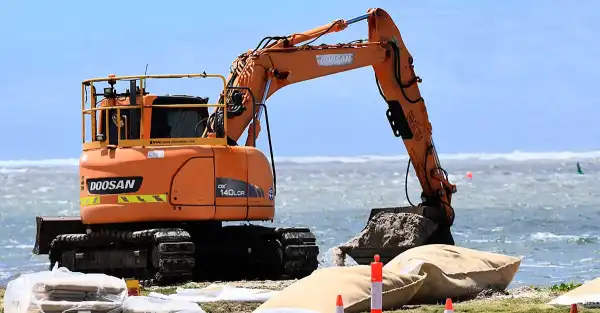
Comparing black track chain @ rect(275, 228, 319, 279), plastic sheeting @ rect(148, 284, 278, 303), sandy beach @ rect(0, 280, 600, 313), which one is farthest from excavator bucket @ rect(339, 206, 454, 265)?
plastic sheeting @ rect(148, 284, 278, 303)

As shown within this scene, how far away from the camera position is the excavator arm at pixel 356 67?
66.2 ft

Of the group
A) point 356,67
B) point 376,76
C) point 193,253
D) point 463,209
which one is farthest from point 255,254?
point 463,209

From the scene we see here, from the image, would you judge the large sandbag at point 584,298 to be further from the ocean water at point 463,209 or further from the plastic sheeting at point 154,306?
the ocean water at point 463,209

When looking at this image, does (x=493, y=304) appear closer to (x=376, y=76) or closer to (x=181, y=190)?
(x=181, y=190)

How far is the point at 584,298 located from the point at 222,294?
4125mm

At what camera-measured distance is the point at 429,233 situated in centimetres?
2281

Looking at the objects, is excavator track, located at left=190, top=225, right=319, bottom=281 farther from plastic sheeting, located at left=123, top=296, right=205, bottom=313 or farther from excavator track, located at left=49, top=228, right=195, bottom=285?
plastic sheeting, located at left=123, top=296, right=205, bottom=313

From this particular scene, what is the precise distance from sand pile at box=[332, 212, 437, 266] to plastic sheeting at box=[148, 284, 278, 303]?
6200 mm

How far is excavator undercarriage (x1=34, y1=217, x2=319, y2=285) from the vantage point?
18750mm

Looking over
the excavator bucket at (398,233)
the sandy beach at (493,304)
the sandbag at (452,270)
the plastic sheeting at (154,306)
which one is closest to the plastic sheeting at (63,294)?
the plastic sheeting at (154,306)

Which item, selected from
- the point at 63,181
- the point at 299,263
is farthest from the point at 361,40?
the point at 63,181

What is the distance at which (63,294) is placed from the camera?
13.3 meters

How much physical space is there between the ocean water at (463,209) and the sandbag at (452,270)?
17.9 feet

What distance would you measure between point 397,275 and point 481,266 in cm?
200
